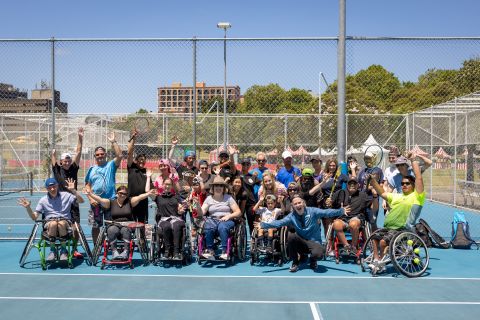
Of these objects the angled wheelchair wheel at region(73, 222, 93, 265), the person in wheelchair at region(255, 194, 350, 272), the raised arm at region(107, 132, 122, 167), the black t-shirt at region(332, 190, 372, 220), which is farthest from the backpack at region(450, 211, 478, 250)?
the angled wheelchair wheel at region(73, 222, 93, 265)

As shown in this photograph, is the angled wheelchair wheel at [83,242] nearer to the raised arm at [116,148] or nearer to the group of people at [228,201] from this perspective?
the group of people at [228,201]

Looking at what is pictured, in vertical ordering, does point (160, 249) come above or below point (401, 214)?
below

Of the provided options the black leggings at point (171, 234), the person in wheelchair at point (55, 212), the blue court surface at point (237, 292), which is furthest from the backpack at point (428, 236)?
the person in wheelchair at point (55, 212)

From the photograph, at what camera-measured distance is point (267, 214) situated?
8047 millimetres

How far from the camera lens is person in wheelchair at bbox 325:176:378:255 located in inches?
309

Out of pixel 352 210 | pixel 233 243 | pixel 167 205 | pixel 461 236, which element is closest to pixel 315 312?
pixel 233 243

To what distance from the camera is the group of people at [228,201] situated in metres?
7.51

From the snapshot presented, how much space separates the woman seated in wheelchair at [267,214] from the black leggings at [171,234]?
112 centimetres

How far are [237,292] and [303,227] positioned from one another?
165 centimetres

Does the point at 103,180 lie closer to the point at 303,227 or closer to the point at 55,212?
the point at 55,212

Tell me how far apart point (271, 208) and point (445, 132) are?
37.5 feet

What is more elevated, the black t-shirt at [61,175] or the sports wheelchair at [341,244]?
the black t-shirt at [61,175]

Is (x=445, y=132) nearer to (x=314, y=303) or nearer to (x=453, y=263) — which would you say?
(x=453, y=263)

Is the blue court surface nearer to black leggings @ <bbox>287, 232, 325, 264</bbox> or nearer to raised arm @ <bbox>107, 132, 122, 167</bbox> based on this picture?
black leggings @ <bbox>287, 232, 325, 264</bbox>
